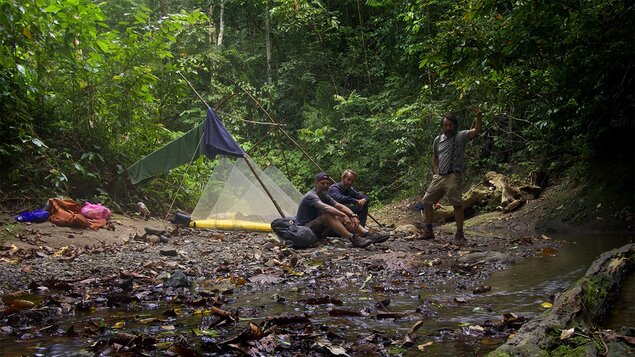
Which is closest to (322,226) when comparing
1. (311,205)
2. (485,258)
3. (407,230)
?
(311,205)

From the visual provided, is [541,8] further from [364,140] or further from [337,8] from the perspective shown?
[337,8]

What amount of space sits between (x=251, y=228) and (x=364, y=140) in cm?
731

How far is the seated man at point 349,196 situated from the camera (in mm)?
7281

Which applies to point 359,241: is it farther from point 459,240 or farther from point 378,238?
point 459,240

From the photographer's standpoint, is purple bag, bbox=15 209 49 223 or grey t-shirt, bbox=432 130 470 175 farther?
purple bag, bbox=15 209 49 223

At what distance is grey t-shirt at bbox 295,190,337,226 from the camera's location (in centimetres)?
677

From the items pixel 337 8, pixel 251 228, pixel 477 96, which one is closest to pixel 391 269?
pixel 251 228

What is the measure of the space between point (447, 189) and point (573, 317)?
4.48 m

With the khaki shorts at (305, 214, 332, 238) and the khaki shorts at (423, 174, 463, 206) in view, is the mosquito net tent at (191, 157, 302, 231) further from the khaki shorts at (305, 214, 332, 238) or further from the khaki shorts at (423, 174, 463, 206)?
the khaki shorts at (423, 174, 463, 206)

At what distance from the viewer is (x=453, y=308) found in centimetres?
321

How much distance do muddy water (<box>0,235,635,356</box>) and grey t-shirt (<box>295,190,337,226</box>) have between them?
2643 mm

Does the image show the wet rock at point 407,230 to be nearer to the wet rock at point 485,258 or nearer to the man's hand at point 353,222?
the man's hand at point 353,222

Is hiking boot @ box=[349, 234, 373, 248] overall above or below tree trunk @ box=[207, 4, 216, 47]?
below

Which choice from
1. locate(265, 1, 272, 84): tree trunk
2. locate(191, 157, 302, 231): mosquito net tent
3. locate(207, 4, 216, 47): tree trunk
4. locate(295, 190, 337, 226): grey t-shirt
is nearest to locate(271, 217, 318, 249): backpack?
locate(295, 190, 337, 226): grey t-shirt
